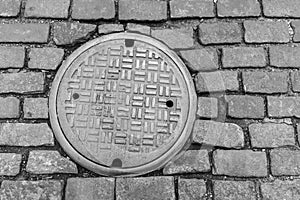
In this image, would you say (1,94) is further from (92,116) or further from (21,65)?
(92,116)

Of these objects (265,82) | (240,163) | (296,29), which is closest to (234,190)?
(240,163)

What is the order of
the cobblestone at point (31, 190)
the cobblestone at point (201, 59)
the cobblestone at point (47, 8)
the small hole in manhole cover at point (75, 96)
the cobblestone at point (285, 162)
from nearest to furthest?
the cobblestone at point (31, 190), the cobblestone at point (285, 162), the small hole in manhole cover at point (75, 96), the cobblestone at point (201, 59), the cobblestone at point (47, 8)

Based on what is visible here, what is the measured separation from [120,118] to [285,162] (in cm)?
105

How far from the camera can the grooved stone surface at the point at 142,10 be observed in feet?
9.12

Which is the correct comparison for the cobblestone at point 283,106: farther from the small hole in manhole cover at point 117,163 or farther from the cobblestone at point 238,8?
the small hole in manhole cover at point 117,163

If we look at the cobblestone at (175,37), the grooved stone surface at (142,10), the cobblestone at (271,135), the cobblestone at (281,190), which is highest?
the grooved stone surface at (142,10)

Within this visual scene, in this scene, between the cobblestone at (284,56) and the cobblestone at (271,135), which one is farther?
the cobblestone at (284,56)

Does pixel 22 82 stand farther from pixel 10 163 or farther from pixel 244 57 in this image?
pixel 244 57

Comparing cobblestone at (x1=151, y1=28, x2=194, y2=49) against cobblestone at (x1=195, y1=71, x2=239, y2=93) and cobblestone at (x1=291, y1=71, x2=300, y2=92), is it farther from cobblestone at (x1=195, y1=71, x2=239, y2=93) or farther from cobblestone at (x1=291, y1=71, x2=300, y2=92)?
cobblestone at (x1=291, y1=71, x2=300, y2=92)

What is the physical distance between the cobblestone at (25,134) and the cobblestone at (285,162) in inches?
53.8

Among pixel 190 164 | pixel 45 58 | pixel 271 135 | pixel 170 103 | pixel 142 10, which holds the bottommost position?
pixel 190 164

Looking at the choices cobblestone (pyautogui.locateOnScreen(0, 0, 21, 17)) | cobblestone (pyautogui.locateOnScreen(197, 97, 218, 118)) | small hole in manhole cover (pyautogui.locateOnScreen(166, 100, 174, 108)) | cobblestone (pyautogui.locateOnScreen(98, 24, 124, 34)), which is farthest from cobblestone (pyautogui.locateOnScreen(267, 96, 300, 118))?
cobblestone (pyautogui.locateOnScreen(0, 0, 21, 17))

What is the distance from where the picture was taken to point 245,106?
8.40 feet

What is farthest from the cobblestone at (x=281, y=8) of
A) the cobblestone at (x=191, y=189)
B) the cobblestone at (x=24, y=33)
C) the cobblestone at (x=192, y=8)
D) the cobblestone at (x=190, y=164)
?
the cobblestone at (x=24, y=33)
